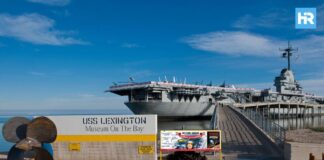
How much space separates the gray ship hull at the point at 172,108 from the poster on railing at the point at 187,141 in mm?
45552

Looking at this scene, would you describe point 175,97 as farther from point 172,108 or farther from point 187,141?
point 187,141

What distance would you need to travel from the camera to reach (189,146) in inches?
556

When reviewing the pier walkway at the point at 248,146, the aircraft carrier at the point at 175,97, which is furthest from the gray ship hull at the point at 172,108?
the pier walkway at the point at 248,146

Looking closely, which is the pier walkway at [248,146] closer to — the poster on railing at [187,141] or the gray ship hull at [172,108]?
the poster on railing at [187,141]

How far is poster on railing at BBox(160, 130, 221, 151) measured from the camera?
46.4ft

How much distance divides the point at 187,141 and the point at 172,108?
49.1 metres

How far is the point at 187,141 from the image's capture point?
14211 mm

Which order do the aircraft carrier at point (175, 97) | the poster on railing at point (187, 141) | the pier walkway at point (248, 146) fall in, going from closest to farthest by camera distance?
the poster on railing at point (187, 141)
the pier walkway at point (248, 146)
the aircraft carrier at point (175, 97)

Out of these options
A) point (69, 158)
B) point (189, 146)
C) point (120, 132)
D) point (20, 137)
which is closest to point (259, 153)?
point (189, 146)

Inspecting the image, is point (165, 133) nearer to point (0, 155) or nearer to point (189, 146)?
point (189, 146)

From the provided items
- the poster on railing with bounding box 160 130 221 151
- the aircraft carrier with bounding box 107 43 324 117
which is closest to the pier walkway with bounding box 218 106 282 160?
the poster on railing with bounding box 160 130 221 151

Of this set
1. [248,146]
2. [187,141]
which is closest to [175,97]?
[248,146]

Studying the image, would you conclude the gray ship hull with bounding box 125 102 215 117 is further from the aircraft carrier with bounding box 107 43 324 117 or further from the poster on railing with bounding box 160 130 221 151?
the poster on railing with bounding box 160 130 221 151

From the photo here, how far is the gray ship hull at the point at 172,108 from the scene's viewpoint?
60.7 meters
